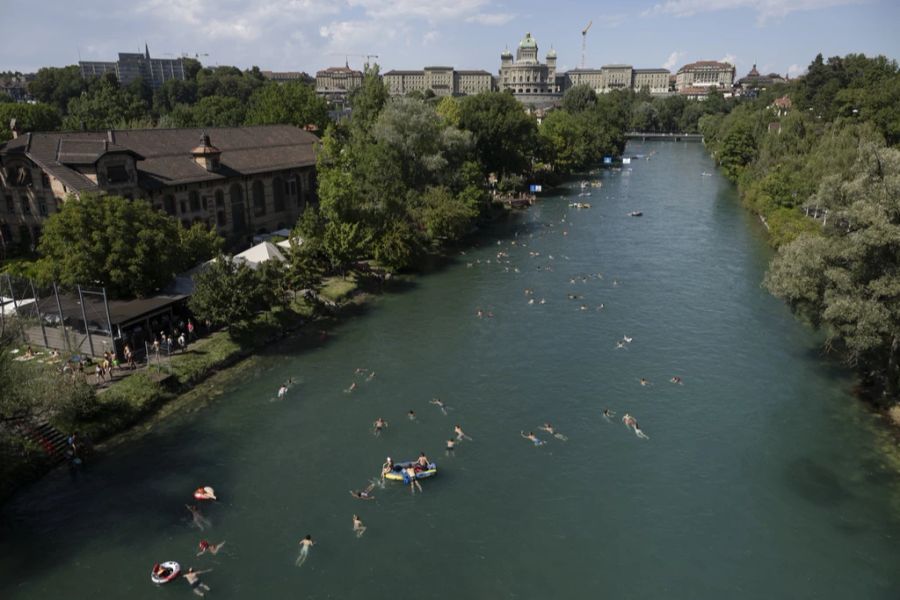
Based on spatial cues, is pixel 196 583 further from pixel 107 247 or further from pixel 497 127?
pixel 497 127

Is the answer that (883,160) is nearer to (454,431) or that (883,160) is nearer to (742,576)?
(742,576)

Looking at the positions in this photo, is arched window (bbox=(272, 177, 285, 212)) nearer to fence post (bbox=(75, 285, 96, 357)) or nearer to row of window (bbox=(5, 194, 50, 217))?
row of window (bbox=(5, 194, 50, 217))

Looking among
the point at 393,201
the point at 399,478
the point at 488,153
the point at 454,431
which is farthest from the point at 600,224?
the point at 399,478

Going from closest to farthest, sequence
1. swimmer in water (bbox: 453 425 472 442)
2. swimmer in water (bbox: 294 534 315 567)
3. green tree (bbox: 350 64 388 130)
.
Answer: swimmer in water (bbox: 294 534 315 567)
swimmer in water (bbox: 453 425 472 442)
green tree (bbox: 350 64 388 130)

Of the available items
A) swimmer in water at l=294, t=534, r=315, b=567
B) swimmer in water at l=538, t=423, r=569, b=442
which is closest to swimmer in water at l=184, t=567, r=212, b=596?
swimmer in water at l=294, t=534, r=315, b=567

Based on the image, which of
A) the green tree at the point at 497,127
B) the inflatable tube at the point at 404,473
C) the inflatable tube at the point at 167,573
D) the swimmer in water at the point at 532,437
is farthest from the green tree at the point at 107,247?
the green tree at the point at 497,127

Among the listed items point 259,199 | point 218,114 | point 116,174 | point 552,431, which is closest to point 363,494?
point 552,431
